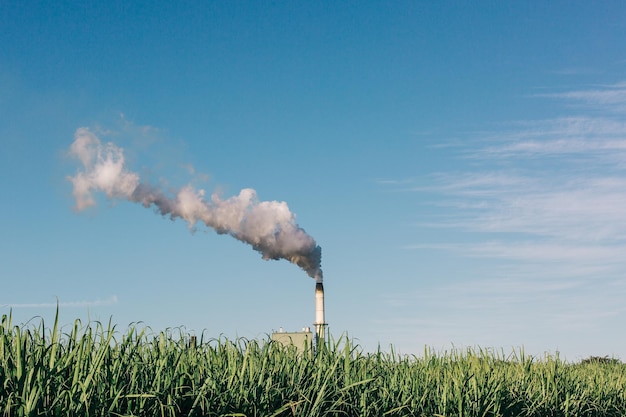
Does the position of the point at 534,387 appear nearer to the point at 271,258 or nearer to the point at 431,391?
the point at 431,391

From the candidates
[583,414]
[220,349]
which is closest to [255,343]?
[220,349]

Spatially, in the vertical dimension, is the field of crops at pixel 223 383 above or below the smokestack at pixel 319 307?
below

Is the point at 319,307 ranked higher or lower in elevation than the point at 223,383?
higher

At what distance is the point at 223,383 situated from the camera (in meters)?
6.53

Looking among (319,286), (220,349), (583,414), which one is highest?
(319,286)

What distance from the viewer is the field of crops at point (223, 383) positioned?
5152 mm

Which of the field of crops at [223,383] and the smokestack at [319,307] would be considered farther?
the smokestack at [319,307]

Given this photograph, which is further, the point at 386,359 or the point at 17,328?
the point at 386,359

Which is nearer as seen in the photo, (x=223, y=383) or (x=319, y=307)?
(x=223, y=383)

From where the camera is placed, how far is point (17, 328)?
5555mm

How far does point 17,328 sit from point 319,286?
3001 centimetres

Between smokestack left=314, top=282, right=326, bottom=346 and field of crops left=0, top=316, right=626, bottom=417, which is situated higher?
smokestack left=314, top=282, right=326, bottom=346

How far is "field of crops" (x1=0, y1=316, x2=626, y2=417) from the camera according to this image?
5.15 metres

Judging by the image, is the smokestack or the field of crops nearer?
the field of crops
